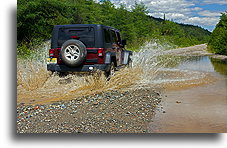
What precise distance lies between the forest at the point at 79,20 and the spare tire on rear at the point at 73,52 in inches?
50.6

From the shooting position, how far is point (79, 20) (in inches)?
690

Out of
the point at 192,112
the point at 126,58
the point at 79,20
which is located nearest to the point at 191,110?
the point at 192,112

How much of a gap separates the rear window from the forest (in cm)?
116

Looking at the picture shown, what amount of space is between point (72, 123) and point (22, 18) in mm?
5204

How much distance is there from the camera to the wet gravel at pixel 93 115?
4.40 meters

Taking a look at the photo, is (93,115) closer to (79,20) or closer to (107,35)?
(107,35)

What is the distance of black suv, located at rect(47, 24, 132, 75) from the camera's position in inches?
259

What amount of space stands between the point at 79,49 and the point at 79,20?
1139 centimetres

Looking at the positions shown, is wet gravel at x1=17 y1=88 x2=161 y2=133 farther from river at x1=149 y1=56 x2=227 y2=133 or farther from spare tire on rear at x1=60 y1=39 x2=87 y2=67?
spare tire on rear at x1=60 y1=39 x2=87 y2=67

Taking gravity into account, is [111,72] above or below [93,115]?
above

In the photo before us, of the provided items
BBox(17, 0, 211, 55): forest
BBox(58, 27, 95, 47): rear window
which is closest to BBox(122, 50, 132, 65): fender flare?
BBox(17, 0, 211, 55): forest

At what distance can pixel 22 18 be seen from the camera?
874cm

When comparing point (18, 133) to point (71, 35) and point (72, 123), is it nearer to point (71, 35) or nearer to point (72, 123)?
point (72, 123)

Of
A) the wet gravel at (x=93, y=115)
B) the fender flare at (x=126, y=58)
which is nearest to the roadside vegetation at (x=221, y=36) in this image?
the fender flare at (x=126, y=58)
